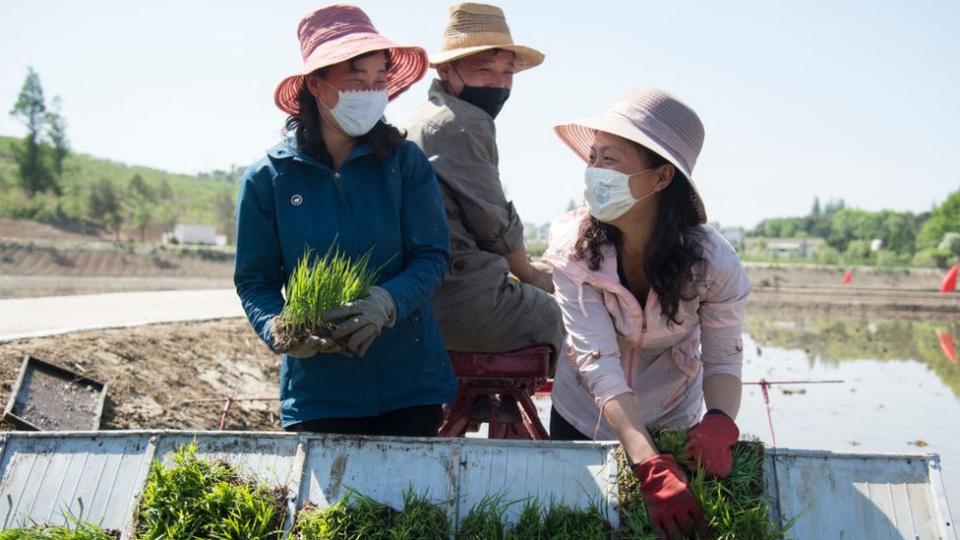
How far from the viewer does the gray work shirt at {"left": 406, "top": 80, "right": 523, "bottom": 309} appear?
473 cm

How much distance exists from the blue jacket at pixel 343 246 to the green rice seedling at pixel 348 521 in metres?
0.45

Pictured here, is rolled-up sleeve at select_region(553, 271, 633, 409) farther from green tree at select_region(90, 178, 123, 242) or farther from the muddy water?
green tree at select_region(90, 178, 123, 242)

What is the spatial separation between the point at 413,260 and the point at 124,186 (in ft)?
298

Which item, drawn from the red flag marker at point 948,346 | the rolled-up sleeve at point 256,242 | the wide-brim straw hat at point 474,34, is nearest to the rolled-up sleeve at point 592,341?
the rolled-up sleeve at point 256,242

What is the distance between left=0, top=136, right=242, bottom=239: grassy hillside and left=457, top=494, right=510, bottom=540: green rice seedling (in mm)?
55304

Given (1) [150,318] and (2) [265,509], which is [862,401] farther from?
(2) [265,509]

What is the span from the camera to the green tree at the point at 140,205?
6743 cm

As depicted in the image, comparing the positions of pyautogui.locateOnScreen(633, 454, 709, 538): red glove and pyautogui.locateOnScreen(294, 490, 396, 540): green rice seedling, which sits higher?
pyautogui.locateOnScreen(633, 454, 709, 538): red glove

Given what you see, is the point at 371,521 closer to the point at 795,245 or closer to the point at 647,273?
the point at 647,273

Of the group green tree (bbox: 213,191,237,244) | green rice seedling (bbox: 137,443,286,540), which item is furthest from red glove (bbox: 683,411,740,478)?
green tree (bbox: 213,191,237,244)

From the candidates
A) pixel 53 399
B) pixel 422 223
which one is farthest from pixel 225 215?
pixel 422 223

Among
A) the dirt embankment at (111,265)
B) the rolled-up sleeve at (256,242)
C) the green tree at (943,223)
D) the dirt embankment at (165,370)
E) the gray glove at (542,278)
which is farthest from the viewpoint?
the green tree at (943,223)

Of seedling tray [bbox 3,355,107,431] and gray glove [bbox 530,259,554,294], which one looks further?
seedling tray [bbox 3,355,107,431]

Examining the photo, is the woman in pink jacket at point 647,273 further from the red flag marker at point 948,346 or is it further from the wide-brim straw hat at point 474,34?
the red flag marker at point 948,346
